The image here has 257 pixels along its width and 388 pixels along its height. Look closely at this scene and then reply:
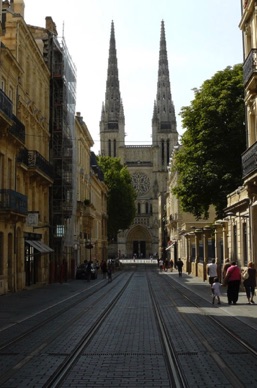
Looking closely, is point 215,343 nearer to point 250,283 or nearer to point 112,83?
point 250,283

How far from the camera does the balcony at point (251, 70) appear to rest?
23.1 m

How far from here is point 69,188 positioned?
4350 centimetres

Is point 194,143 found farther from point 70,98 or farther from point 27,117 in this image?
point 70,98

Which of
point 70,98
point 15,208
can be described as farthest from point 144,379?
point 70,98

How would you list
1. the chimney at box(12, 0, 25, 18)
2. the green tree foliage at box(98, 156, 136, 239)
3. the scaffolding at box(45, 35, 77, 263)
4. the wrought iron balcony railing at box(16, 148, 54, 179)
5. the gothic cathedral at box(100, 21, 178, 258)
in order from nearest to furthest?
1. the wrought iron balcony railing at box(16, 148, 54, 179)
2. the chimney at box(12, 0, 25, 18)
3. the scaffolding at box(45, 35, 77, 263)
4. the green tree foliage at box(98, 156, 136, 239)
5. the gothic cathedral at box(100, 21, 178, 258)

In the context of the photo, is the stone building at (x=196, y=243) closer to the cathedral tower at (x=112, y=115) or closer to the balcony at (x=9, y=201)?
the balcony at (x=9, y=201)

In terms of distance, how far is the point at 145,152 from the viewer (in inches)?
5305

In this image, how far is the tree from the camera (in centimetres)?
3419

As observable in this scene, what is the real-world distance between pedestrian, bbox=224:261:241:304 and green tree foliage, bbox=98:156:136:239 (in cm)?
6203

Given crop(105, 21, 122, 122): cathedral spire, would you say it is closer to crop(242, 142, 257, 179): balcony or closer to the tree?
the tree

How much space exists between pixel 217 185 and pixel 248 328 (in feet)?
65.7

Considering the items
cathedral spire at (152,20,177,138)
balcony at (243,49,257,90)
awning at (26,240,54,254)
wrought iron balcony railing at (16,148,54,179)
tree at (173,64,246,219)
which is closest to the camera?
balcony at (243,49,257,90)

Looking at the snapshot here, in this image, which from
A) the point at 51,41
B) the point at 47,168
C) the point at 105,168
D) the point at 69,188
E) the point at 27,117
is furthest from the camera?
the point at 105,168

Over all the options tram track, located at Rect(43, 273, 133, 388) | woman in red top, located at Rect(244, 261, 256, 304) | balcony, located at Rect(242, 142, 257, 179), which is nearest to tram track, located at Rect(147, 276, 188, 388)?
tram track, located at Rect(43, 273, 133, 388)
